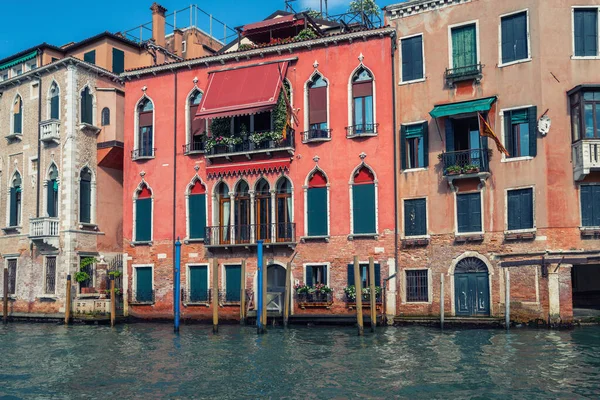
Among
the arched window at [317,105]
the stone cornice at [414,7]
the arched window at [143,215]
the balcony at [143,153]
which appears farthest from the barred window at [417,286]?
the balcony at [143,153]

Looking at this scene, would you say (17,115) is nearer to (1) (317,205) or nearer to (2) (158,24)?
(2) (158,24)

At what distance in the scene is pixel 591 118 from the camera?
21516 millimetres

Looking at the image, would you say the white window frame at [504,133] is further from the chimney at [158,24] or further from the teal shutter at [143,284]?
the chimney at [158,24]

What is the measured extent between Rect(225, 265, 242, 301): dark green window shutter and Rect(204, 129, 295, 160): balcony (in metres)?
3.84

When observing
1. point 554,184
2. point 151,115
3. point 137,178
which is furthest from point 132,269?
point 554,184

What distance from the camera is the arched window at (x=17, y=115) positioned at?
30.8m

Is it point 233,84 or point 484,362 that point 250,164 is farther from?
point 484,362

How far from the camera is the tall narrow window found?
3056 cm

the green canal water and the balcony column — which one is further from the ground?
the balcony column

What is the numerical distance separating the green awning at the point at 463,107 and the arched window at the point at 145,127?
10.9 metres

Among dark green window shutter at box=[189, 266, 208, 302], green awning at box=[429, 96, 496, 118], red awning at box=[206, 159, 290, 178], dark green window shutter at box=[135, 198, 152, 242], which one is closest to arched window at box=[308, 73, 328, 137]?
red awning at box=[206, 159, 290, 178]

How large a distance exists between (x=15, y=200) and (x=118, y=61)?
23.3 feet

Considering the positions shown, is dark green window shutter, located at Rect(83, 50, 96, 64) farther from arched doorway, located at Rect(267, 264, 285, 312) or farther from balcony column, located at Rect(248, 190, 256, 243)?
arched doorway, located at Rect(267, 264, 285, 312)

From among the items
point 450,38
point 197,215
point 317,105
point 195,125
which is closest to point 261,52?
point 317,105
